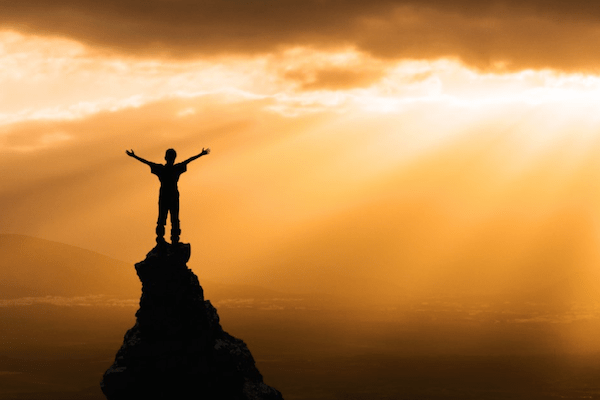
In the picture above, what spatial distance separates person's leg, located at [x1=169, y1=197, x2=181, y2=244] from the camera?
39.3m

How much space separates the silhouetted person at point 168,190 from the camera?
39.2 meters

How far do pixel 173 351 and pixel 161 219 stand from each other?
6264mm

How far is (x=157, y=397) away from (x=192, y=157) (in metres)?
11.4

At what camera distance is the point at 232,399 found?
39.1m

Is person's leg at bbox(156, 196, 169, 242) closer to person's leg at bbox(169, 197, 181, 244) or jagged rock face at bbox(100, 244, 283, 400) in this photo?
person's leg at bbox(169, 197, 181, 244)

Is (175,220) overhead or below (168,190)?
below

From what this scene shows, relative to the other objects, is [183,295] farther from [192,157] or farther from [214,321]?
[192,157]

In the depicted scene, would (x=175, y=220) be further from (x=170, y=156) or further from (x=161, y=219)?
(x=170, y=156)

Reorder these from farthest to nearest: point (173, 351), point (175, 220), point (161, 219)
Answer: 1. point (175, 220)
2. point (161, 219)
3. point (173, 351)

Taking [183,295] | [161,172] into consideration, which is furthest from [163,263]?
[161,172]

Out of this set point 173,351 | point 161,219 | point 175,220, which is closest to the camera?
point 173,351

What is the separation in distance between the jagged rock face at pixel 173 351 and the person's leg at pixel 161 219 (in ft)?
1.69

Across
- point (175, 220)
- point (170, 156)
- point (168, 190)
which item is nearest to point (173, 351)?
point (175, 220)

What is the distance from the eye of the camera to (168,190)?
39.4 meters
